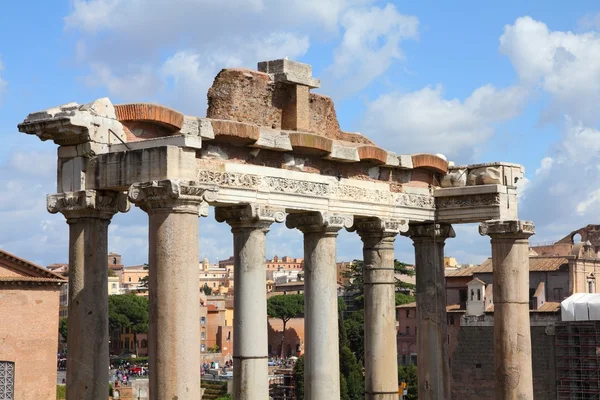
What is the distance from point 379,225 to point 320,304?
78.2 inches

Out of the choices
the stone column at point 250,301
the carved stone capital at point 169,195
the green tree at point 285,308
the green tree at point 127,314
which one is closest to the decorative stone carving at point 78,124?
the carved stone capital at point 169,195

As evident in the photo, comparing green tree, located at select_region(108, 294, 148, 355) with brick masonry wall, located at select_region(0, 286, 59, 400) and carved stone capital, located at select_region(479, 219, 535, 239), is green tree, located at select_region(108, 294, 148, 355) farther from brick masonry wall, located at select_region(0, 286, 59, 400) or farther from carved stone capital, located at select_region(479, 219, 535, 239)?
carved stone capital, located at select_region(479, 219, 535, 239)

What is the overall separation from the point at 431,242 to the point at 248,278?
15.6 ft

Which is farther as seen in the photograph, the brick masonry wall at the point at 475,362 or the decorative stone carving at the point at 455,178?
the brick masonry wall at the point at 475,362

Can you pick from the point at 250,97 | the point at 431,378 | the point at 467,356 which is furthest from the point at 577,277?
the point at 250,97

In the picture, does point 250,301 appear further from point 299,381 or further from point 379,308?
point 299,381

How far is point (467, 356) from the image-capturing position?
64.4m

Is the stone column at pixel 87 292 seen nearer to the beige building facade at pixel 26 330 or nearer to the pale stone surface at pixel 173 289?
the pale stone surface at pixel 173 289

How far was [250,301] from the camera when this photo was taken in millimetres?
14422

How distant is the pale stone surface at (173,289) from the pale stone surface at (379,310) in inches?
206

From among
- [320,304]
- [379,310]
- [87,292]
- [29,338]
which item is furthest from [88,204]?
[29,338]

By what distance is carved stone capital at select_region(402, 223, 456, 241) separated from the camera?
714 inches

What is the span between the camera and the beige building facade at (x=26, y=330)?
4634 cm

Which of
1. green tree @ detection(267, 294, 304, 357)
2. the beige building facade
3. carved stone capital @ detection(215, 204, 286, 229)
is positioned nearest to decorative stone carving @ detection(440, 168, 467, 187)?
carved stone capital @ detection(215, 204, 286, 229)
